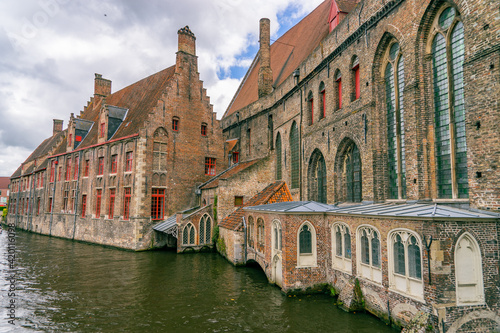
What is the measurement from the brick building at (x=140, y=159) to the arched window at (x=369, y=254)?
1451 centimetres

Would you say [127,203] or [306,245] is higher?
[127,203]

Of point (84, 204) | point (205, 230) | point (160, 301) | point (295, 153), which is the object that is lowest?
point (160, 301)

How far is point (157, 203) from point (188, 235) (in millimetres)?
3643

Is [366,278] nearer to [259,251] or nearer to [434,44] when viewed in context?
[259,251]

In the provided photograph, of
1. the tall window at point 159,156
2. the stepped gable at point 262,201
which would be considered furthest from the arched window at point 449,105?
the tall window at point 159,156

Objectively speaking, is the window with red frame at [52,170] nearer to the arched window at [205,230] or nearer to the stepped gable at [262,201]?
the arched window at [205,230]

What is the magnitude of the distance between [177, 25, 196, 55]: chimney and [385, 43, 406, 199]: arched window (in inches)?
605

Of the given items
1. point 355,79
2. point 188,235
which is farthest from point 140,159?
point 355,79

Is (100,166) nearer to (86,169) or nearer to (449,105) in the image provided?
(86,169)

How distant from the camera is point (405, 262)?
6.88 m

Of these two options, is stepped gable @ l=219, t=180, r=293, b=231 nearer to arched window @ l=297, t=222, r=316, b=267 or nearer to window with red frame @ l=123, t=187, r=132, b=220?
arched window @ l=297, t=222, r=316, b=267

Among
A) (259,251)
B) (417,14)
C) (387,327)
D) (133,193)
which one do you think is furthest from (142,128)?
(387,327)

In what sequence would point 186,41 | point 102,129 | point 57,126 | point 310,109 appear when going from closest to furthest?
point 310,109 < point 186,41 < point 102,129 < point 57,126

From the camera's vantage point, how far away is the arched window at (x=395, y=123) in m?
9.81
